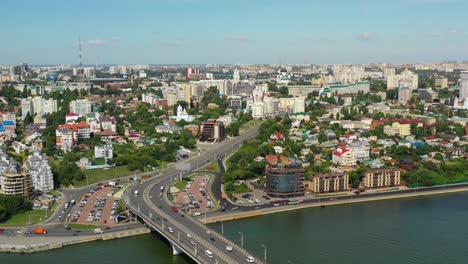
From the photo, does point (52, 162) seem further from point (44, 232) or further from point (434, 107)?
point (434, 107)

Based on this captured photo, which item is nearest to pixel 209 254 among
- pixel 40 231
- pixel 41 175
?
pixel 40 231

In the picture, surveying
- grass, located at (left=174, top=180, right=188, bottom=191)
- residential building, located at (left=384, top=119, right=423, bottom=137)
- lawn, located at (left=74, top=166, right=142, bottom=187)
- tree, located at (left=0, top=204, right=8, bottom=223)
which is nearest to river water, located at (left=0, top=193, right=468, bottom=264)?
tree, located at (left=0, top=204, right=8, bottom=223)

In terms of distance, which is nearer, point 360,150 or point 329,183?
point 329,183

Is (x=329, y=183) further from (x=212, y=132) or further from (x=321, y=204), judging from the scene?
(x=212, y=132)

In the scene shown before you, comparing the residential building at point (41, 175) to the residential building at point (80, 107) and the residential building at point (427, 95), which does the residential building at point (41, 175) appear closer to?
the residential building at point (80, 107)

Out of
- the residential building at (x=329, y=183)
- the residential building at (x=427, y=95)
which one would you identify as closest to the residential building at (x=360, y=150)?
the residential building at (x=329, y=183)

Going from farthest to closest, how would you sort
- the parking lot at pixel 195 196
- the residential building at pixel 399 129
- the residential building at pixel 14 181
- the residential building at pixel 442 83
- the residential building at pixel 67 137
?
the residential building at pixel 442 83 < the residential building at pixel 399 129 < the residential building at pixel 67 137 < the residential building at pixel 14 181 < the parking lot at pixel 195 196
